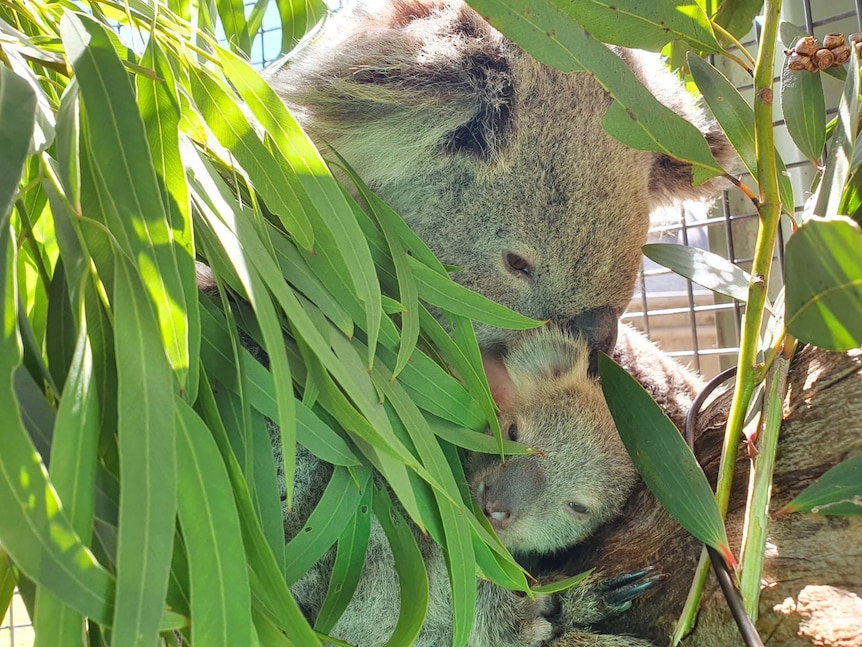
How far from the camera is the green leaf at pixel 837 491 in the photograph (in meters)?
0.80

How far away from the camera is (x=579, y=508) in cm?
136

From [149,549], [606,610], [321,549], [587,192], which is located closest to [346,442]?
[321,549]

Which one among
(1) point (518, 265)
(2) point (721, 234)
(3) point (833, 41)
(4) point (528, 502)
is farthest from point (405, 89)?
(2) point (721, 234)

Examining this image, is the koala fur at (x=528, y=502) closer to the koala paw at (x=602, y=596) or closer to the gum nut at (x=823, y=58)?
the koala paw at (x=602, y=596)

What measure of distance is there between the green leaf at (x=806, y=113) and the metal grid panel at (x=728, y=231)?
870 millimetres

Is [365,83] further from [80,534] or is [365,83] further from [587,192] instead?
[80,534]

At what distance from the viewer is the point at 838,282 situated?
0.66m

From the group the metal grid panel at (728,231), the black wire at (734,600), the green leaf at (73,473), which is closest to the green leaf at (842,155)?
the black wire at (734,600)

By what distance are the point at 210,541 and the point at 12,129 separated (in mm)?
378

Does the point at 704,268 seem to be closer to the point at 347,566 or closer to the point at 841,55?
the point at 841,55

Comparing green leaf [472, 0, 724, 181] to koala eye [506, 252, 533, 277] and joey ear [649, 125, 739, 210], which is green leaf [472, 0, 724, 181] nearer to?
koala eye [506, 252, 533, 277]

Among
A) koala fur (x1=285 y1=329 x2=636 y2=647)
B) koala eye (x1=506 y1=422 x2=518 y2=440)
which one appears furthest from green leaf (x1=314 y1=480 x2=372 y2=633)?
koala eye (x1=506 y1=422 x2=518 y2=440)

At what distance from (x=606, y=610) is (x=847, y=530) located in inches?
15.2

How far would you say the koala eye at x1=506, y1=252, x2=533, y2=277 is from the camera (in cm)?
149
